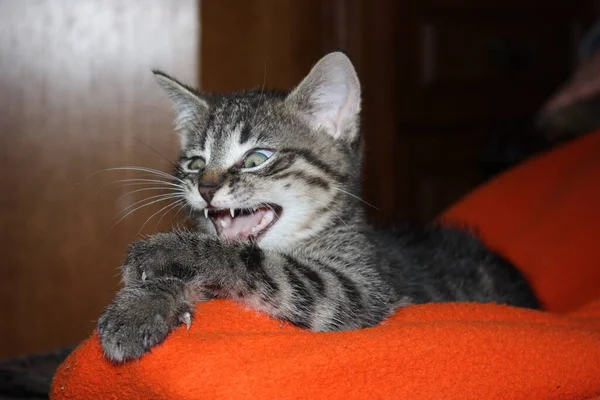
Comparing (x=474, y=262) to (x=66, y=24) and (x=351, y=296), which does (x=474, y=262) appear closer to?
(x=351, y=296)

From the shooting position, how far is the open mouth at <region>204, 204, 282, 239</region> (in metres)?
1.29

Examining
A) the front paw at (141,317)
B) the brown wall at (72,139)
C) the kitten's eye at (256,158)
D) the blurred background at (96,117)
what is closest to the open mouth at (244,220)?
the kitten's eye at (256,158)

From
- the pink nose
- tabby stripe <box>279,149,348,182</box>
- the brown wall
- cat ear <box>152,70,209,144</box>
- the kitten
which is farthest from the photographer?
the brown wall

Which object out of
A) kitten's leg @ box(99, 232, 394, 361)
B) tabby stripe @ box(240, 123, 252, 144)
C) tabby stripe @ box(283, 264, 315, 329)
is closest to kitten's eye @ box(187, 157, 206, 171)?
tabby stripe @ box(240, 123, 252, 144)

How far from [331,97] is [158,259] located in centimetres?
59

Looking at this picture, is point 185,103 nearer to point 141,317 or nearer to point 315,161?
point 315,161

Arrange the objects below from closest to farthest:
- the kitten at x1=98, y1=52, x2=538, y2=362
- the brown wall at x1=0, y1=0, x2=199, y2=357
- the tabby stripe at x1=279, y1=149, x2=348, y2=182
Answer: the kitten at x1=98, y1=52, x2=538, y2=362 → the tabby stripe at x1=279, y1=149, x2=348, y2=182 → the brown wall at x1=0, y1=0, x2=199, y2=357

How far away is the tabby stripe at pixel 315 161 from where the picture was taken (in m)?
1.36

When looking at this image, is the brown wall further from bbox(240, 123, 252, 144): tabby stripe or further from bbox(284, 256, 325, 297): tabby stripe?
bbox(284, 256, 325, 297): tabby stripe

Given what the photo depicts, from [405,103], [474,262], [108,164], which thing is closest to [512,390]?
[474,262]

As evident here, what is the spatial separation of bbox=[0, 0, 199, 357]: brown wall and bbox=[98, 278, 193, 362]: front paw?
4.07 ft

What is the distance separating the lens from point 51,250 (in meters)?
2.17

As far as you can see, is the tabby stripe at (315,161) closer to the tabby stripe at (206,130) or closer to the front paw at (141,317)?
the tabby stripe at (206,130)

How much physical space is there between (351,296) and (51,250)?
55.1 inches
